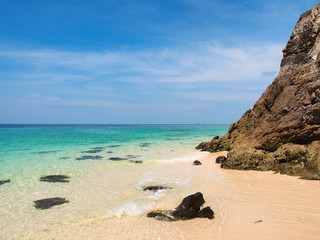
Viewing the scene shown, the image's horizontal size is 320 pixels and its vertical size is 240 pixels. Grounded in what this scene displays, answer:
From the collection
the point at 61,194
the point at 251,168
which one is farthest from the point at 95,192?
the point at 251,168

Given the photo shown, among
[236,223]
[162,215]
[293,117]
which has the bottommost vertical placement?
[162,215]

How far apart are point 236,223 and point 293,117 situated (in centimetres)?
885

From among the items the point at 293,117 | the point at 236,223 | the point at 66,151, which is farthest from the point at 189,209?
the point at 66,151

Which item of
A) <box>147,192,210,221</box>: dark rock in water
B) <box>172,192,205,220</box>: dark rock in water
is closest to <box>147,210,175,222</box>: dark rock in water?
<box>147,192,210,221</box>: dark rock in water

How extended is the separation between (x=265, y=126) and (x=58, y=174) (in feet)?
43.8

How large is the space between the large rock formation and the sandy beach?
8.24 feet

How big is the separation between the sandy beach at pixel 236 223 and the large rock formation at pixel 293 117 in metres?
2.51

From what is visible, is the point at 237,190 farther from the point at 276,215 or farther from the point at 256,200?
the point at 276,215

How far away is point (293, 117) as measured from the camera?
40.0ft

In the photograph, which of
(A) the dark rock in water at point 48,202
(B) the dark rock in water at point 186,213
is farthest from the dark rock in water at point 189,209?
(A) the dark rock in water at point 48,202

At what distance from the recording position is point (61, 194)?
9289 millimetres

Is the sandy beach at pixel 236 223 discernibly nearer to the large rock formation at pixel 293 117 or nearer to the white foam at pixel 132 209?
the white foam at pixel 132 209

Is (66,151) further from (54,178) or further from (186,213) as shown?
(186,213)

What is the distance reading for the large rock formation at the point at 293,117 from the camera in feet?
35.6
